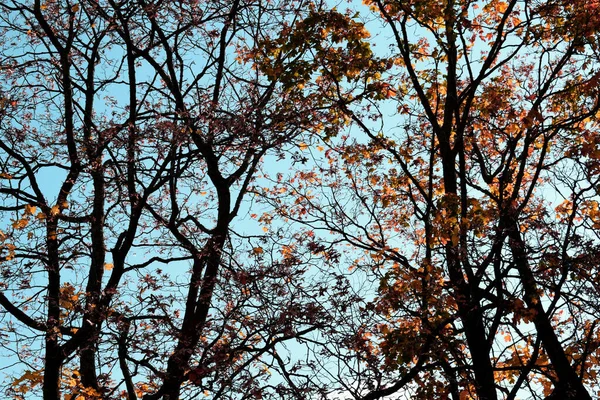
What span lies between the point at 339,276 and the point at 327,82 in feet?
11.7

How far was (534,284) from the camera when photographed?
28.9 ft

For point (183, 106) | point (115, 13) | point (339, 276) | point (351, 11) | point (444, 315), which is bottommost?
point (444, 315)

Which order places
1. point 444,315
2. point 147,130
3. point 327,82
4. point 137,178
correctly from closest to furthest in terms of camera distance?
point 444,315 < point 147,130 < point 137,178 < point 327,82

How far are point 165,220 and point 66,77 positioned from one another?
3205 mm

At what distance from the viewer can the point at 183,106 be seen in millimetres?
10383

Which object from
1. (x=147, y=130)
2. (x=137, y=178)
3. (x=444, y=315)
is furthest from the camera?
(x=137, y=178)

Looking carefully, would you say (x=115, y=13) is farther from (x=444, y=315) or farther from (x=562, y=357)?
(x=562, y=357)

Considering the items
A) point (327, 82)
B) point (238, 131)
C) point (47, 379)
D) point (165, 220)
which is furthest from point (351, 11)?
point (47, 379)

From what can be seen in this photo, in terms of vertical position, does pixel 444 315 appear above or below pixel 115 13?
below

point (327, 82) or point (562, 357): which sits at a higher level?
point (327, 82)

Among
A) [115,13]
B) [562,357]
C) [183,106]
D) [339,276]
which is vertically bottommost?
[562,357]

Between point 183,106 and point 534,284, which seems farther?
point 183,106

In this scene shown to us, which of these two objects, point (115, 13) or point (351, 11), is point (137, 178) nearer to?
point (115, 13)

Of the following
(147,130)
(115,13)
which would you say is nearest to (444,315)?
(147,130)
